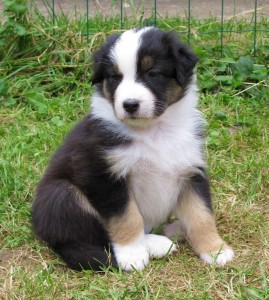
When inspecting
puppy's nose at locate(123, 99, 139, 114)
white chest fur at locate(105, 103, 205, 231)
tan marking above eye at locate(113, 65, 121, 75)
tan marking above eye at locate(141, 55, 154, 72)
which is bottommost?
white chest fur at locate(105, 103, 205, 231)

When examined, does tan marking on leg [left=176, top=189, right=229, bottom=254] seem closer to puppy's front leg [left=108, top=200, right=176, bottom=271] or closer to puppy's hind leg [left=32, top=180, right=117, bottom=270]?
puppy's front leg [left=108, top=200, right=176, bottom=271]

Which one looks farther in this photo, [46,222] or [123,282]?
[46,222]

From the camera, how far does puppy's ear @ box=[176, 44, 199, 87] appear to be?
3.55m

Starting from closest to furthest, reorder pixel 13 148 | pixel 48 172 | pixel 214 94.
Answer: pixel 48 172 → pixel 13 148 → pixel 214 94

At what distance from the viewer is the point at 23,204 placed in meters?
4.26

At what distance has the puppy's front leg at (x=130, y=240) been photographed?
3.47 meters

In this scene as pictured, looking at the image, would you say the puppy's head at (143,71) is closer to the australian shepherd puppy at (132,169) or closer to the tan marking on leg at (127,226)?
the australian shepherd puppy at (132,169)

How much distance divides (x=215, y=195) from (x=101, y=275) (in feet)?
4.08

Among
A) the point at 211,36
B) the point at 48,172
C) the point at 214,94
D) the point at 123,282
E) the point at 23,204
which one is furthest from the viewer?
the point at 211,36

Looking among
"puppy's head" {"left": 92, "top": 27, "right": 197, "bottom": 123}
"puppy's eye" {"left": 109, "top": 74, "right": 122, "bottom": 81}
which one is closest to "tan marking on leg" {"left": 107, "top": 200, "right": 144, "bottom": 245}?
Answer: "puppy's head" {"left": 92, "top": 27, "right": 197, "bottom": 123}

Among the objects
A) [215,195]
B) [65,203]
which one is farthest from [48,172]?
[215,195]

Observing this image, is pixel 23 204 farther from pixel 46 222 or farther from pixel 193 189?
pixel 193 189

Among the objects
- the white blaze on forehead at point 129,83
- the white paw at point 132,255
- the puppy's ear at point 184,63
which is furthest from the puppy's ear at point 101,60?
the white paw at point 132,255

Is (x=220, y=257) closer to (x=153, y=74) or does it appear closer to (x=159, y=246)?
(x=159, y=246)
